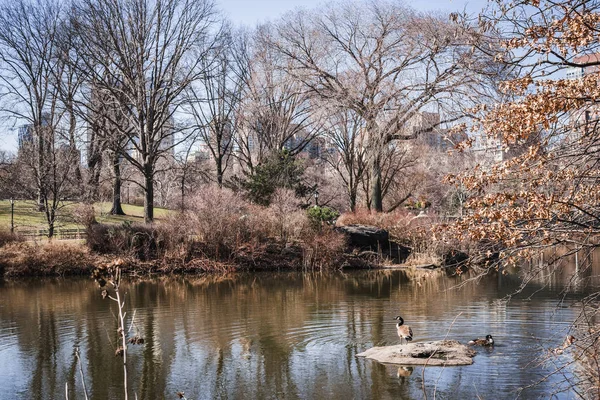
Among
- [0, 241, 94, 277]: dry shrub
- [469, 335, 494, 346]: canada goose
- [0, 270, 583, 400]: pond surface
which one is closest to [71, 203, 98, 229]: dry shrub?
[0, 241, 94, 277]: dry shrub

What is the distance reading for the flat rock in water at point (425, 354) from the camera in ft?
39.7

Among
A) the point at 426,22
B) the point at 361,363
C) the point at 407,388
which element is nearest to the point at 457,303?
the point at 361,363

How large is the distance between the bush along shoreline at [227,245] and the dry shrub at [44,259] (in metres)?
0.04

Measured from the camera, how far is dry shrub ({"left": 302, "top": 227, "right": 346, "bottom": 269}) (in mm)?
30516

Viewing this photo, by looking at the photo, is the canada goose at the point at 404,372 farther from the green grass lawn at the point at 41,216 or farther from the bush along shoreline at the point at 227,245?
the green grass lawn at the point at 41,216

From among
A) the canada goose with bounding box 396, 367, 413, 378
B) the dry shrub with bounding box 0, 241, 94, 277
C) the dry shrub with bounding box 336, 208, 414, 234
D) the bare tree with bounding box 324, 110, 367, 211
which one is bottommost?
the canada goose with bounding box 396, 367, 413, 378

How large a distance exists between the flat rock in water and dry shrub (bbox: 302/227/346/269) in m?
17.4

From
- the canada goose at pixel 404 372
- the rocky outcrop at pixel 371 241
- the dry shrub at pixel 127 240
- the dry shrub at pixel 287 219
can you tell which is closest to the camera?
the canada goose at pixel 404 372

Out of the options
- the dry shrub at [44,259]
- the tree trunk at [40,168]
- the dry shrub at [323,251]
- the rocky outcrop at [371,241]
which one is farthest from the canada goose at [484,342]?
the tree trunk at [40,168]

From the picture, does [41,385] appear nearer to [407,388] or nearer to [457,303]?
[407,388]

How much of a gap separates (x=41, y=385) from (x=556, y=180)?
867 cm

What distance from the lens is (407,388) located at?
10820mm

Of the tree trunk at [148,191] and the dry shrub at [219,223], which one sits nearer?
the dry shrub at [219,223]

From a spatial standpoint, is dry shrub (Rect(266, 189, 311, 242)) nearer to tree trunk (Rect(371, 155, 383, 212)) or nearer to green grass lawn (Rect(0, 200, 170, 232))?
tree trunk (Rect(371, 155, 383, 212))
